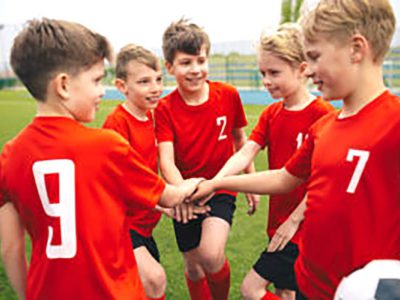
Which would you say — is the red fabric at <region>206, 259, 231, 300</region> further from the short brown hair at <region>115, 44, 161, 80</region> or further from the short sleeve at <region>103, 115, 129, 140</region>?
the short brown hair at <region>115, 44, 161, 80</region>

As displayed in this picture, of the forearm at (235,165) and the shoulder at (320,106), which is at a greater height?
the shoulder at (320,106)

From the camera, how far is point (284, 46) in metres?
2.48

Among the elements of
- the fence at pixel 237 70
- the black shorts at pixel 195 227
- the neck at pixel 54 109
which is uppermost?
the neck at pixel 54 109

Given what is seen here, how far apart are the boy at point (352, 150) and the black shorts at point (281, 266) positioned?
2.26ft

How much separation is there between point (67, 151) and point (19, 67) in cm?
41

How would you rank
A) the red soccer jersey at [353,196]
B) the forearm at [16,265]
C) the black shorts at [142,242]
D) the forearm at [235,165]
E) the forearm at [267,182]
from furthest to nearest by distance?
1. the forearm at [235,165]
2. the black shorts at [142,242]
3. the forearm at [267,182]
4. the forearm at [16,265]
5. the red soccer jersey at [353,196]

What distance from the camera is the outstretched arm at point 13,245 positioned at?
1.72 m

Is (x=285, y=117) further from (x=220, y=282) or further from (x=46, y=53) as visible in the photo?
(x=46, y=53)

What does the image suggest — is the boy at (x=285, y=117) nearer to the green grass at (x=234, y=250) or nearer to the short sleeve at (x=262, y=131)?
the short sleeve at (x=262, y=131)

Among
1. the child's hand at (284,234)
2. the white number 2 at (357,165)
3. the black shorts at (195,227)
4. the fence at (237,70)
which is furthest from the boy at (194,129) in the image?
the fence at (237,70)

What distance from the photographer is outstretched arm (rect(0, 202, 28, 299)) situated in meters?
1.72

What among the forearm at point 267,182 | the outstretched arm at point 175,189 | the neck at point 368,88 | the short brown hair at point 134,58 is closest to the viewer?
the neck at point 368,88

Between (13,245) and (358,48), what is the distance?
60.5 inches

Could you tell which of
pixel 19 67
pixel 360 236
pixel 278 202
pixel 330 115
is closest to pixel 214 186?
pixel 278 202
